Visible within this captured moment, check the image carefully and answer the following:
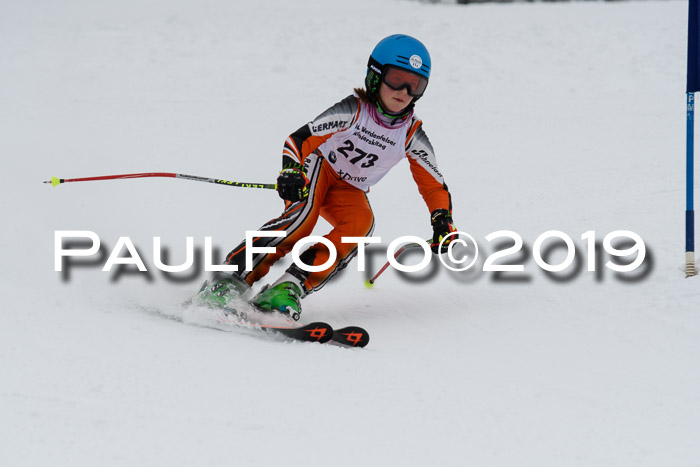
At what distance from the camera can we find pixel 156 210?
719 cm

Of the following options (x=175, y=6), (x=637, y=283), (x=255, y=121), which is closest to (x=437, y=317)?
(x=637, y=283)

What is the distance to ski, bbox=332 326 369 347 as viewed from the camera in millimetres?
3746

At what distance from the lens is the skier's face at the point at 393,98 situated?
4.13 metres

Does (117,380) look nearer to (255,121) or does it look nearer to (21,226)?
(21,226)

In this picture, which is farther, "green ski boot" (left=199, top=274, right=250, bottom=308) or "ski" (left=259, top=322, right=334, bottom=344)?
Answer: "green ski boot" (left=199, top=274, right=250, bottom=308)

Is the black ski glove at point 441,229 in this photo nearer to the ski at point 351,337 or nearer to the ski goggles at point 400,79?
the ski goggles at point 400,79

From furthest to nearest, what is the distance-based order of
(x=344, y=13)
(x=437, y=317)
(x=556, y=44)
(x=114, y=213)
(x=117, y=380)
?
(x=344, y=13) < (x=556, y=44) < (x=114, y=213) < (x=437, y=317) < (x=117, y=380)

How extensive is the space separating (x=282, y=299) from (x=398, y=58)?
4.80 ft

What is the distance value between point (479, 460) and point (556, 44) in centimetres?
1070

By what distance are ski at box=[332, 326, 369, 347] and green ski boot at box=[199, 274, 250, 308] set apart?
685 mm

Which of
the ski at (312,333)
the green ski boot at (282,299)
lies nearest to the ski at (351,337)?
the ski at (312,333)
